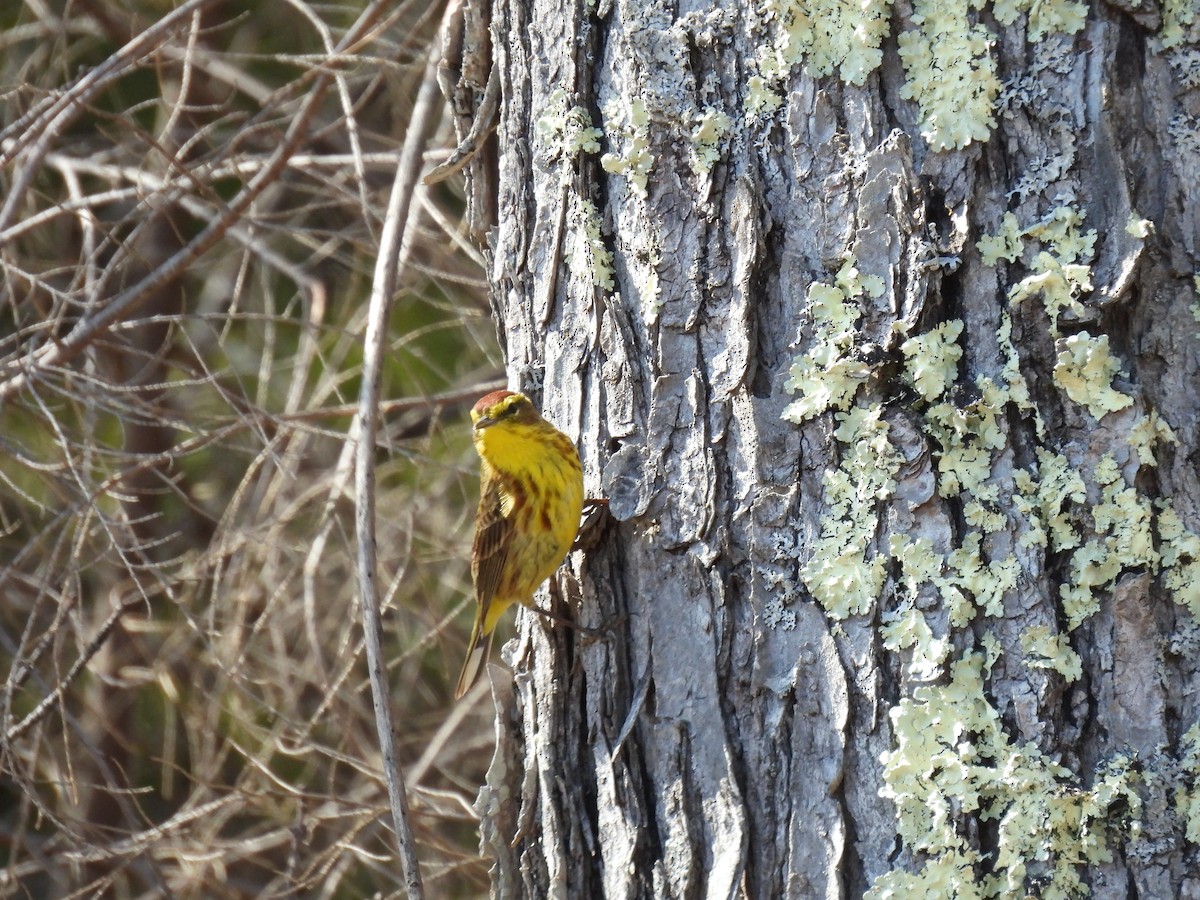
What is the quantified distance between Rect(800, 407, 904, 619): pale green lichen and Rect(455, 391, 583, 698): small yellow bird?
0.65 metres

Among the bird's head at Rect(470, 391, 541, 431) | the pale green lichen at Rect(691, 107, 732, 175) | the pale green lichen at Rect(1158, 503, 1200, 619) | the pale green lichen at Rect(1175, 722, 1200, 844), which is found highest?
the pale green lichen at Rect(691, 107, 732, 175)

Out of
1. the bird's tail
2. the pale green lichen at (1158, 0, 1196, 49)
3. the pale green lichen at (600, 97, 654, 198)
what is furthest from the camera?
the bird's tail

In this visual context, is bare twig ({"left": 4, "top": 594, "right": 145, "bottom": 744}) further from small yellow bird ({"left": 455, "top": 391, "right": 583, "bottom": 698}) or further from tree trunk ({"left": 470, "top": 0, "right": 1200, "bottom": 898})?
tree trunk ({"left": 470, "top": 0, "right": 1200, "bottom": 898})

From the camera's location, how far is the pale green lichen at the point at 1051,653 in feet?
6.89

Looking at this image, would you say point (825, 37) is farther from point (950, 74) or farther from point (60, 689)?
point (60, 689)

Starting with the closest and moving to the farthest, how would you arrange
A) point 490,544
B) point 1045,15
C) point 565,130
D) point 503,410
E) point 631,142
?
1. point 1045,15
2. point 631,142
3. point 565,130
4. point 503,410
5. point 490,544

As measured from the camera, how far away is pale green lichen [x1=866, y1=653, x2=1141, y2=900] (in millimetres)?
2064

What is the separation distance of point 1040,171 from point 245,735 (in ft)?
15.0

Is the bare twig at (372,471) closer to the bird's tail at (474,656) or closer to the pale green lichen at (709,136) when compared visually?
the bird's tail at (474,656)

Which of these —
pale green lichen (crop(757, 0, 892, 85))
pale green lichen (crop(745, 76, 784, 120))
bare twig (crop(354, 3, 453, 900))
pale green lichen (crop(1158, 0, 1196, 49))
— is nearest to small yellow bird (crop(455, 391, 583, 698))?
bare twig (crop(354, 3, 453, 900))

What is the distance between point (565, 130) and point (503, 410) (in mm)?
749

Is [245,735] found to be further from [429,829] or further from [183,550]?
[429,829]

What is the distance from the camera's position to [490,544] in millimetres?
3363

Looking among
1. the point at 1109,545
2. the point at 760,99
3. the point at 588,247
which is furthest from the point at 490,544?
the point at 1109,545
